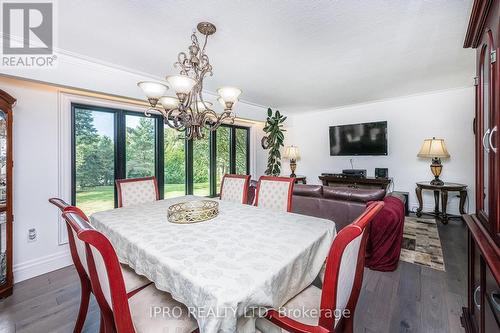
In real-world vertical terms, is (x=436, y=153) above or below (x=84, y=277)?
above

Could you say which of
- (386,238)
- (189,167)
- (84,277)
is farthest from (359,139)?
(84,277)

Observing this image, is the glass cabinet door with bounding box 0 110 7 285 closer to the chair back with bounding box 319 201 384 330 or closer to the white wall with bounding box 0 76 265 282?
the white wall with bounding box 0 76 265 282

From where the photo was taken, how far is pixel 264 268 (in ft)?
3.19

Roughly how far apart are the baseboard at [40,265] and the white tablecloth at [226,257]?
1361 mm

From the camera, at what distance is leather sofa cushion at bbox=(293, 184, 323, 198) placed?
2.65 meters

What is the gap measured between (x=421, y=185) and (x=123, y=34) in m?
4.84

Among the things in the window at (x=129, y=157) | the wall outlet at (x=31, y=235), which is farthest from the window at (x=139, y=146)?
the wall outlet at (x=31, y=235)

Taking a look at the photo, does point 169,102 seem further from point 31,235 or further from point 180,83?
point 31,235

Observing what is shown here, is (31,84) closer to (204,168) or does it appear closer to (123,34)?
(123,34)

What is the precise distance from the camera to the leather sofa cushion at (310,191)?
2652 millimetres

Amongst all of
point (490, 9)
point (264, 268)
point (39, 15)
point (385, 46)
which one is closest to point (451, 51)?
point (385, 46)

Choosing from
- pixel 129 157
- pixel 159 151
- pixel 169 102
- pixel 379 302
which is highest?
pixel 169 102

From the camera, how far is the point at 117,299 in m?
0.85

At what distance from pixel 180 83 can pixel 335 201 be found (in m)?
2.03
